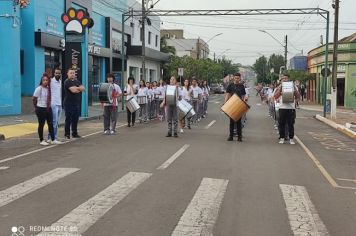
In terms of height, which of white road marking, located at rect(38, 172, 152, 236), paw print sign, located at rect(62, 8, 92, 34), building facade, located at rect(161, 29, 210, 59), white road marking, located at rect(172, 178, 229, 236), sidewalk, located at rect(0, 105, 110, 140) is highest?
building facade, located at rect(161, 29, 210, 59)

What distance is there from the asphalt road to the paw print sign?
863 cm

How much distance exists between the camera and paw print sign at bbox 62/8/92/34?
21391 mm

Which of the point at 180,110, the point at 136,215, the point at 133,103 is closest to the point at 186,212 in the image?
the point at 136,215

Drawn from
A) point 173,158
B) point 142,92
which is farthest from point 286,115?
point 142,92

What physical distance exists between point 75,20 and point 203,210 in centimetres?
1621

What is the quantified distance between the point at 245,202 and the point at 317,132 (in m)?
12.6

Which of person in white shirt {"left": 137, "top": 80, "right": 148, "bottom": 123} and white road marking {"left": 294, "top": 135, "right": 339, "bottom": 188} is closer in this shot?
white road marking {"left": 294, "top": 135, "right": 339, "bottom": 188}

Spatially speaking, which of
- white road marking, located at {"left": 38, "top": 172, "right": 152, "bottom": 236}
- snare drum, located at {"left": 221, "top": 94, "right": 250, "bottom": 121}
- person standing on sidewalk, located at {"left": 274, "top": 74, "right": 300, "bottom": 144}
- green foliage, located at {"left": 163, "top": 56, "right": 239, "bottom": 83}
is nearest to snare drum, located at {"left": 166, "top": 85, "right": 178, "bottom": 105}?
snare drum, located at {"left": 221, "top": 94, "right": 250, "bottom": 121}

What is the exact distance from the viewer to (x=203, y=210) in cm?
668

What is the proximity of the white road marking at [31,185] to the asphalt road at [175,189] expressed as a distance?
1cm

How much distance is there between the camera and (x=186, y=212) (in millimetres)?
6547

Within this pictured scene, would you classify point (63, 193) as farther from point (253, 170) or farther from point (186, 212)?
point (253, 170)

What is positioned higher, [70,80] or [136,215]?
[70,80]

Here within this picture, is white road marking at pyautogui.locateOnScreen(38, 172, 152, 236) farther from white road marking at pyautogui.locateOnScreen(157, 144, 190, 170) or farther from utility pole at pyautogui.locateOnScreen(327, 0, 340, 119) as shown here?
utility pole at pyautogui.locateOnScreen(327, 0, 340, 119)
